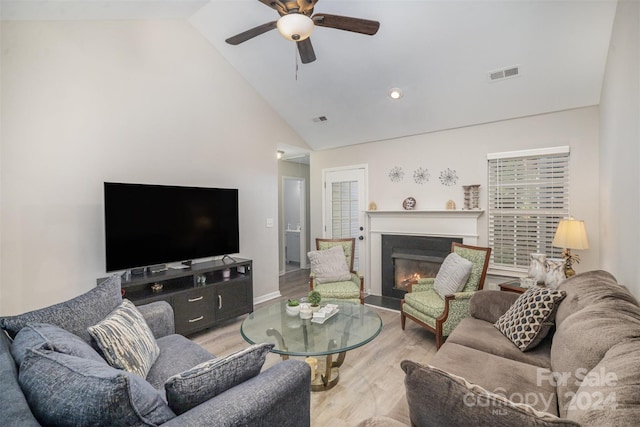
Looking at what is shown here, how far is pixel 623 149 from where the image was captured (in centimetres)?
192

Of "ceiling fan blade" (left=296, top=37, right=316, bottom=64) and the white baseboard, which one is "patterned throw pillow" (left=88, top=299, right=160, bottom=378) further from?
the white baseboard

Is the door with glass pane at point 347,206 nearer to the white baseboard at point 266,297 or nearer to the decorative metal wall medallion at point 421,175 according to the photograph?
the decorative metal wall medallion at point 421,175

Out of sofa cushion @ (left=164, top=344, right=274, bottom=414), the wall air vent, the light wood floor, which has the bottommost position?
the light wood floor

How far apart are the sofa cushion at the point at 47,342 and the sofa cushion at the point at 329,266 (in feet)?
8.81

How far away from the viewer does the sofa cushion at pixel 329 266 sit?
3732mm

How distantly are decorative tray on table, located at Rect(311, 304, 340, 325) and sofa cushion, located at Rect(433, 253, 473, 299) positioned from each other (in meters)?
1.20

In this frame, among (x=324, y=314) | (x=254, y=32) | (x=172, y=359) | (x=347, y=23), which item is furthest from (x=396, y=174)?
(x=172, y=359)

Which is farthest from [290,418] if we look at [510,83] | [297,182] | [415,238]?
[297,182]

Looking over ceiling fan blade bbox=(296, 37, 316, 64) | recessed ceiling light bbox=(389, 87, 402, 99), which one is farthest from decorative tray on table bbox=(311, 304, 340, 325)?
recessed ceiling light bbox=(389, 87, 402, 99)

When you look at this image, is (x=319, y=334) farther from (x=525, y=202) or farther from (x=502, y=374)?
(x=525, y=202)

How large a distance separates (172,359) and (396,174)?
3.75m

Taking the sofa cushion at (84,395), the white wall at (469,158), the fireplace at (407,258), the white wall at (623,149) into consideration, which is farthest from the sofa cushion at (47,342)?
the white wall at (469,158)

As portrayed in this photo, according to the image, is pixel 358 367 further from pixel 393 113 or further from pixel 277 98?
pixel 277 98

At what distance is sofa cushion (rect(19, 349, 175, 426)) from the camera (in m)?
0.79
